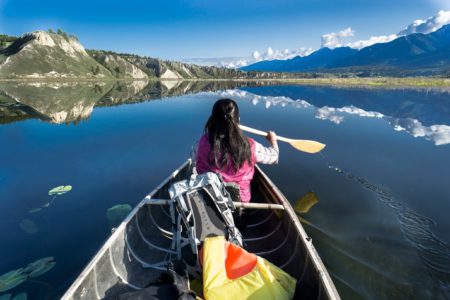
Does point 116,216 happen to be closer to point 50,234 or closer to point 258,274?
point 50,234

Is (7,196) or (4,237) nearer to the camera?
(4,237)

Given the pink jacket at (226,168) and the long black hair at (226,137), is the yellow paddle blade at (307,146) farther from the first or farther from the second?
the long black hair at (226,137)

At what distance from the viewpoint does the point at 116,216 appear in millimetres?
8680

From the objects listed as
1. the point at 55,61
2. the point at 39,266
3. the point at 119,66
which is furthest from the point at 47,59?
the point at 39,266

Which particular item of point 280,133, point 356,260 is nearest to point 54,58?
point 280,133

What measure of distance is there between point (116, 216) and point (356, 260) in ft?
21.8

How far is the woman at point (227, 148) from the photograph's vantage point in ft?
17.2

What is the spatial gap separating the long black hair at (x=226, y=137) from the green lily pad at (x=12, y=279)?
4.71 meters

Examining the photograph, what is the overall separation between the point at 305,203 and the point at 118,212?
6.03 metres

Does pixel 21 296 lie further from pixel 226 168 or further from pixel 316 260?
pixel 316 260

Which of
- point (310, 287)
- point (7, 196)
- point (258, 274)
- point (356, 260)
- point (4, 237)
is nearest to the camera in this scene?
point (258, 274)

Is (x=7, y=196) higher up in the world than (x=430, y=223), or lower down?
higher up

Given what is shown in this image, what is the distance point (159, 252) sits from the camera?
5.90 metres

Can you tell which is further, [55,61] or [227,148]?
[55,61]
